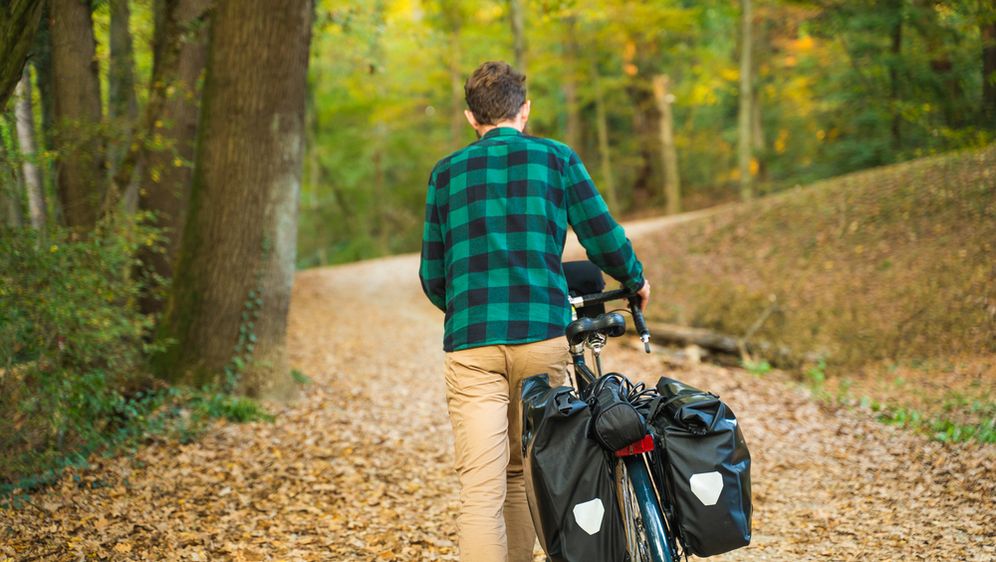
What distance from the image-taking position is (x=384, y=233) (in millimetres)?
25484

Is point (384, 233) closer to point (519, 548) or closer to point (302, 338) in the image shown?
point (302, 338)

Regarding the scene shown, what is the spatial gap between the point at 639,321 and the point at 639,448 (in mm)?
541

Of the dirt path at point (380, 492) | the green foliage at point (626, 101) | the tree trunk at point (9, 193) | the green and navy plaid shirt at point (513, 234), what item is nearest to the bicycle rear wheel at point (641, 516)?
the green and navy plaid shirt at point (513, 234)

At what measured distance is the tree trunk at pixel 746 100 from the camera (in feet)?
61.9

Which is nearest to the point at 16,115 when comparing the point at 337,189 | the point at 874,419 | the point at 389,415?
the point at 389,415

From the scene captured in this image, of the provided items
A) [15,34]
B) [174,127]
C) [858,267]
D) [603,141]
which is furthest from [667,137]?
[15,34]

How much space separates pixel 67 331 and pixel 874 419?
6.82m

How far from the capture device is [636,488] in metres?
2.60

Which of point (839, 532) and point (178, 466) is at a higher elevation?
point (178, 466)

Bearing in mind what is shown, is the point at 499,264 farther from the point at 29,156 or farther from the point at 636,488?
the point at 29,156

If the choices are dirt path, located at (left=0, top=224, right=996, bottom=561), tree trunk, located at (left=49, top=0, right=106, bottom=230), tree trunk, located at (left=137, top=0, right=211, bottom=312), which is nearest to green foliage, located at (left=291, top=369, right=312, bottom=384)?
dirt path, located at (left=0, top=224, right=996, bottom=561)

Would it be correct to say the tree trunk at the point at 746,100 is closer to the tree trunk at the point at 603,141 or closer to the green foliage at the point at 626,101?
the green foliage at the point at 626,101

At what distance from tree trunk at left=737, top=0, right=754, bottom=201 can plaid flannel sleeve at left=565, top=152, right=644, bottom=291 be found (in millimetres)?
17496

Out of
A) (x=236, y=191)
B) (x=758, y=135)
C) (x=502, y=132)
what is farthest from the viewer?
(x=758, y=135)
